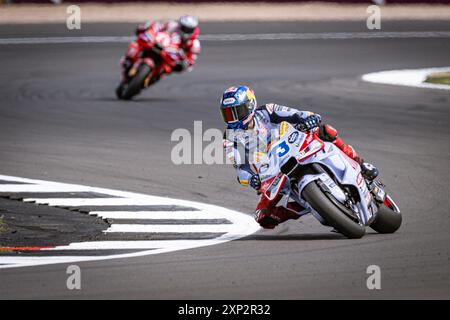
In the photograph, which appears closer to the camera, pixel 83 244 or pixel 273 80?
pixel 83 244

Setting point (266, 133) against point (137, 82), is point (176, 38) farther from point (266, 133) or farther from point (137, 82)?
point (266, 133)

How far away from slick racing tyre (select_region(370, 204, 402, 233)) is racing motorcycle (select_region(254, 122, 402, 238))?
0.6 inches

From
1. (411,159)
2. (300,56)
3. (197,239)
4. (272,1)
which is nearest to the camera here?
(197,239)

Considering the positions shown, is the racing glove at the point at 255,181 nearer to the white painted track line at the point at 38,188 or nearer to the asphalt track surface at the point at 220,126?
the asphalt track surface at the point at 220,126

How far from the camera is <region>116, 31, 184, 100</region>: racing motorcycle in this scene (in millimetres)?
22094

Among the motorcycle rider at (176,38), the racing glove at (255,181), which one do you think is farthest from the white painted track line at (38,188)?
the motorcycle rider at (176,38)

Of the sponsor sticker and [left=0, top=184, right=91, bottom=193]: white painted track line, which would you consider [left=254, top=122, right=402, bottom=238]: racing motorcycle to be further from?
[left=0, top=184, right=91, bottom=193]: white painted track line

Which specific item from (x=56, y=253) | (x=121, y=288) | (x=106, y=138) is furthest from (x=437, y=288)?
(x=106, y=138)

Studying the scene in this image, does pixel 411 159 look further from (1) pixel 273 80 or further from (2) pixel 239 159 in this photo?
(1) pixel 273 80

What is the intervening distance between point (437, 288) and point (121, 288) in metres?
2.42

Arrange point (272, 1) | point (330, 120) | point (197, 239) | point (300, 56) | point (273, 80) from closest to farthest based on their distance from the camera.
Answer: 1. point (197, 239)
2. point (330, 120)
3. point (273, 80)
4. point (300, 56)
5. point (272, 1)

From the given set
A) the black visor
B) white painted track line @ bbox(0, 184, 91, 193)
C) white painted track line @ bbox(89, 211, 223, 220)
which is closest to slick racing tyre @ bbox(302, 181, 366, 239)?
white painted track line @ bbox(89, 211, 223, 220)

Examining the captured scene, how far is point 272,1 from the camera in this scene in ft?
Answer: 110

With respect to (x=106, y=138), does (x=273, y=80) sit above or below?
above
